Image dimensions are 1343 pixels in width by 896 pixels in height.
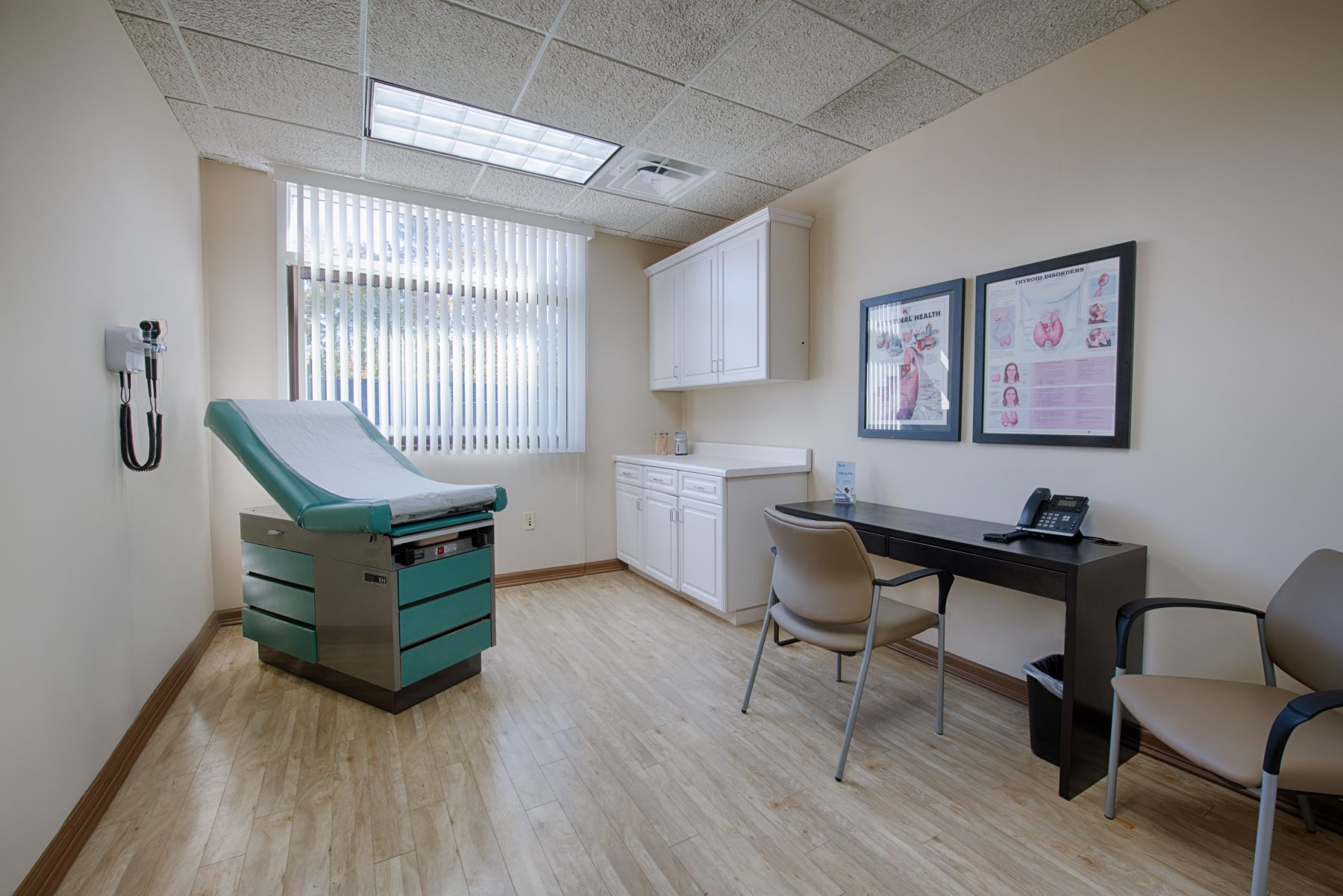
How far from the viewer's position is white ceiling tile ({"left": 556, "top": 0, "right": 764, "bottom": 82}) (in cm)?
203

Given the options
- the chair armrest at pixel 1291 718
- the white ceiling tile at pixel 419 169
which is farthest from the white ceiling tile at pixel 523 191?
the chair armrest at pixel 1291 718

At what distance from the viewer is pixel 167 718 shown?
2297mm

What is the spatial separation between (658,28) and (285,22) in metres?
1.41

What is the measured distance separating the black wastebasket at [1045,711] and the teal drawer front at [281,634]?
299cm

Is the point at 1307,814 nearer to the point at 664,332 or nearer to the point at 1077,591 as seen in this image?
the point at 1077,591

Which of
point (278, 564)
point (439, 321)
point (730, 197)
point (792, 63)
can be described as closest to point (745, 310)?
point (730, 197)

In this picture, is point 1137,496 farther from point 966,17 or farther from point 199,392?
point 199,392

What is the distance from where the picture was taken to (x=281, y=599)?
2.64m

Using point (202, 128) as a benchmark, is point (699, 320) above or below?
below

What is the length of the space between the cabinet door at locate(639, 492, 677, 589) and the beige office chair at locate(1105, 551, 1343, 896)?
243 centimetres

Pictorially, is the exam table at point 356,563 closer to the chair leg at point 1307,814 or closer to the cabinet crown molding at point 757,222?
the cabinet crown molding at point 757,222

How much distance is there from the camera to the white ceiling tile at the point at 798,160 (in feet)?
9.70

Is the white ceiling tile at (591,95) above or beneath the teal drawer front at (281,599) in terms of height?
above

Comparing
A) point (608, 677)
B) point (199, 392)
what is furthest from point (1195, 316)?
point (199, 392)
